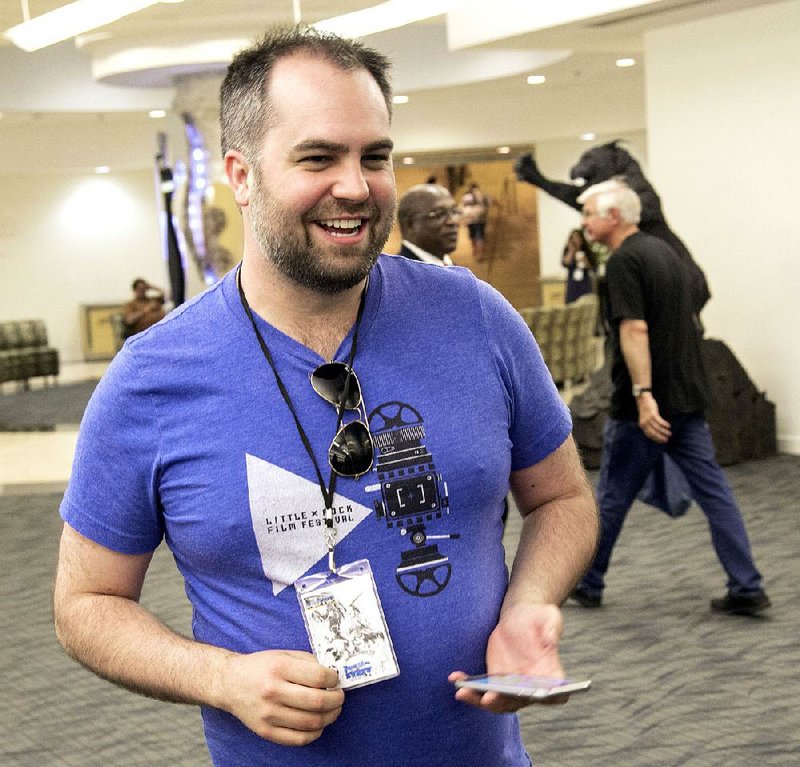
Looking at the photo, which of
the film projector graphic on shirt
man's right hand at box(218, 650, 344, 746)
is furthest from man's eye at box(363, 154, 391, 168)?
man's right hand at box(218, 650, 344, 746)

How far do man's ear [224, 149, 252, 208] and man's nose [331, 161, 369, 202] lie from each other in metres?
0.13

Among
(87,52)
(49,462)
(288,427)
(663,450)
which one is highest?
(87,52)

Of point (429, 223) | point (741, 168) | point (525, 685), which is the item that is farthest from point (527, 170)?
point (525, 685)

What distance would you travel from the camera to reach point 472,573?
59.4 inches

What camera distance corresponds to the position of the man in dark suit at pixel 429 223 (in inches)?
200

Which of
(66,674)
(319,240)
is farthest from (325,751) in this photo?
(66,674)

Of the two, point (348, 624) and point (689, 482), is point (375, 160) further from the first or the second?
point (689, 482)

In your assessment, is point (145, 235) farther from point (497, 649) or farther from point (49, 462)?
point (497, 649)

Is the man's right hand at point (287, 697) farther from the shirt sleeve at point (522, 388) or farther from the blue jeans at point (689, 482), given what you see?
the blue jeans at point (689, 482)

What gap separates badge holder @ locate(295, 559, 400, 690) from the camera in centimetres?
144

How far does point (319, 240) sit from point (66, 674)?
3771 millimetres

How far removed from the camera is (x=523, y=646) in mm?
1475

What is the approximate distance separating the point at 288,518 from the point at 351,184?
37 centimetres

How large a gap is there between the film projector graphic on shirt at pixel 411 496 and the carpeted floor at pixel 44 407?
39.1 feet
